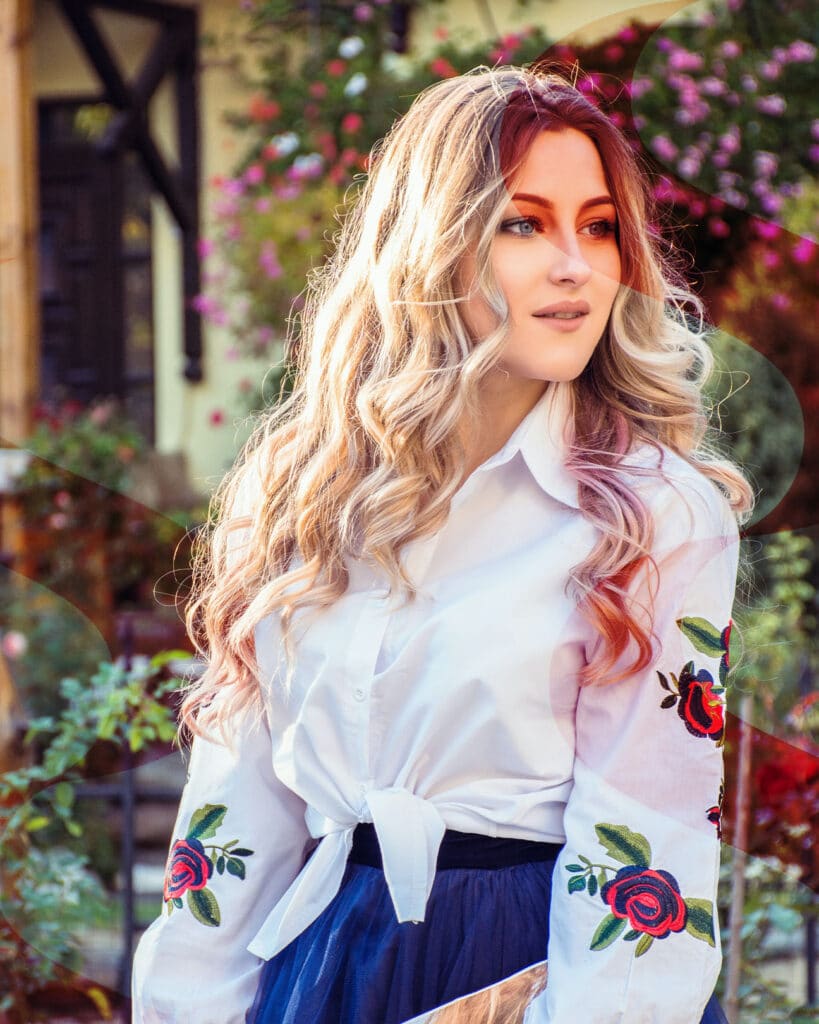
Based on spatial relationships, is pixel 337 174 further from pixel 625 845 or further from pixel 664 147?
pixel 625 845

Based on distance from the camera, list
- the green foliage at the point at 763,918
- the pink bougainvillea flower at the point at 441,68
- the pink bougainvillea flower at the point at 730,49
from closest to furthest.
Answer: the green foliage at the point at 763,918, the pink bougainvillea flower at the point at 730,49, the pink bougainvillea flower at the point at 441,68

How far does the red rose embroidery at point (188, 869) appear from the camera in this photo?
1537 millimetres

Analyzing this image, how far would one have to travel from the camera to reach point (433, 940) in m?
1.36

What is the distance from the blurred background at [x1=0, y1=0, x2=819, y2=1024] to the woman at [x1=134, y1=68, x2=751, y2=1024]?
0.16 m

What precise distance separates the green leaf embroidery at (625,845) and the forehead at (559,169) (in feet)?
2.17

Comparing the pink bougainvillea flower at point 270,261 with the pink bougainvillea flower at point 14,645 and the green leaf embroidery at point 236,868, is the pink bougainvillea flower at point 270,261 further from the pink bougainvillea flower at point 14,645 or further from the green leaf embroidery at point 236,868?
the green leaf embroidery at point 236,868

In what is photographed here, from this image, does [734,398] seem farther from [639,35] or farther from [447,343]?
[447,343]

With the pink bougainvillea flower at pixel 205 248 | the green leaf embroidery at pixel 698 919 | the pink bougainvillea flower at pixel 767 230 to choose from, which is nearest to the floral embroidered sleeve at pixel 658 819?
the green leaf embroidery at pixel 698 919

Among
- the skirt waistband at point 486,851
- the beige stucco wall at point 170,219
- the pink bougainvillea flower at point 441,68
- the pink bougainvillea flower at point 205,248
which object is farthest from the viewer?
the beige stucco wall at point 170,219

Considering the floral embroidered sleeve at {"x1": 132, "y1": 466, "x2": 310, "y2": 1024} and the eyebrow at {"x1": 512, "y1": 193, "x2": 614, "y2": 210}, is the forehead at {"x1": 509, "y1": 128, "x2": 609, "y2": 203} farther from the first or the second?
the floral embroidered sleeve at {"x1": 132, "y1": 466, "x2": 310, "y2": 1024}

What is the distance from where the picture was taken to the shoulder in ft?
4.35

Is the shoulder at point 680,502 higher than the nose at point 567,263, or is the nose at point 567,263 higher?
the nose at point 567,263

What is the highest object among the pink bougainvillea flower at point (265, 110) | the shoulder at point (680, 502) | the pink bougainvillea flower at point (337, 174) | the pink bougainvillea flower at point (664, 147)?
the pink bougainvillea flower at point (265, 110)

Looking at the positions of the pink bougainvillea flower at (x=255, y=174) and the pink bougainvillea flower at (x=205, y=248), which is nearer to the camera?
the pink bougainvillea flower at (x=255, y=174)
